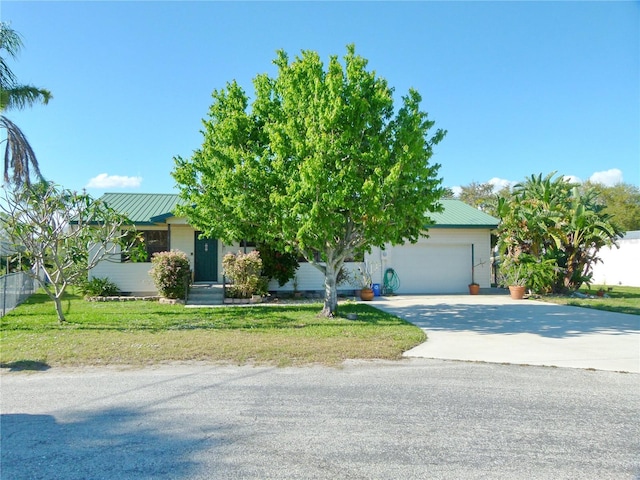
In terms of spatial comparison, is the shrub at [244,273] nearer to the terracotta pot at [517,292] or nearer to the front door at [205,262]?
the front door at [205,262]

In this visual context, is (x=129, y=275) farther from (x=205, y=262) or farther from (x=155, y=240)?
(x=205, y=262)

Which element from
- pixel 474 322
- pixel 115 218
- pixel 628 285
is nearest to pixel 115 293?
pixel 115 218

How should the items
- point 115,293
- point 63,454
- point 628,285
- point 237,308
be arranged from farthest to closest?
point 628,285 → point 115,293 → point 237,308 → point 63,454

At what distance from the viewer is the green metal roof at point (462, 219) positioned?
1825 centimetres

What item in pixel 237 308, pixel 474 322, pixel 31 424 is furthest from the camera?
pixel 237 308

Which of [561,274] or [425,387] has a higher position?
[561,274]

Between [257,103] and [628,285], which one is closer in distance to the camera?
[257,103]

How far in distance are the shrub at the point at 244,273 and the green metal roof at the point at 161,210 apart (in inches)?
157

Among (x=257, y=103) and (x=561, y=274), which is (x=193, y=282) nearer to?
(x=257, y=103)

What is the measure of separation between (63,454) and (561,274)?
17681 mm

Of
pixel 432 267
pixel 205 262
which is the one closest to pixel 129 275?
pixel 205 262

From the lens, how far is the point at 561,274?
17.0 m

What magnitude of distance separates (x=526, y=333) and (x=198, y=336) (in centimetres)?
688

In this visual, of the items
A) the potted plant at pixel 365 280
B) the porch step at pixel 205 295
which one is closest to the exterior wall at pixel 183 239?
the porch step at pixel 205 295
